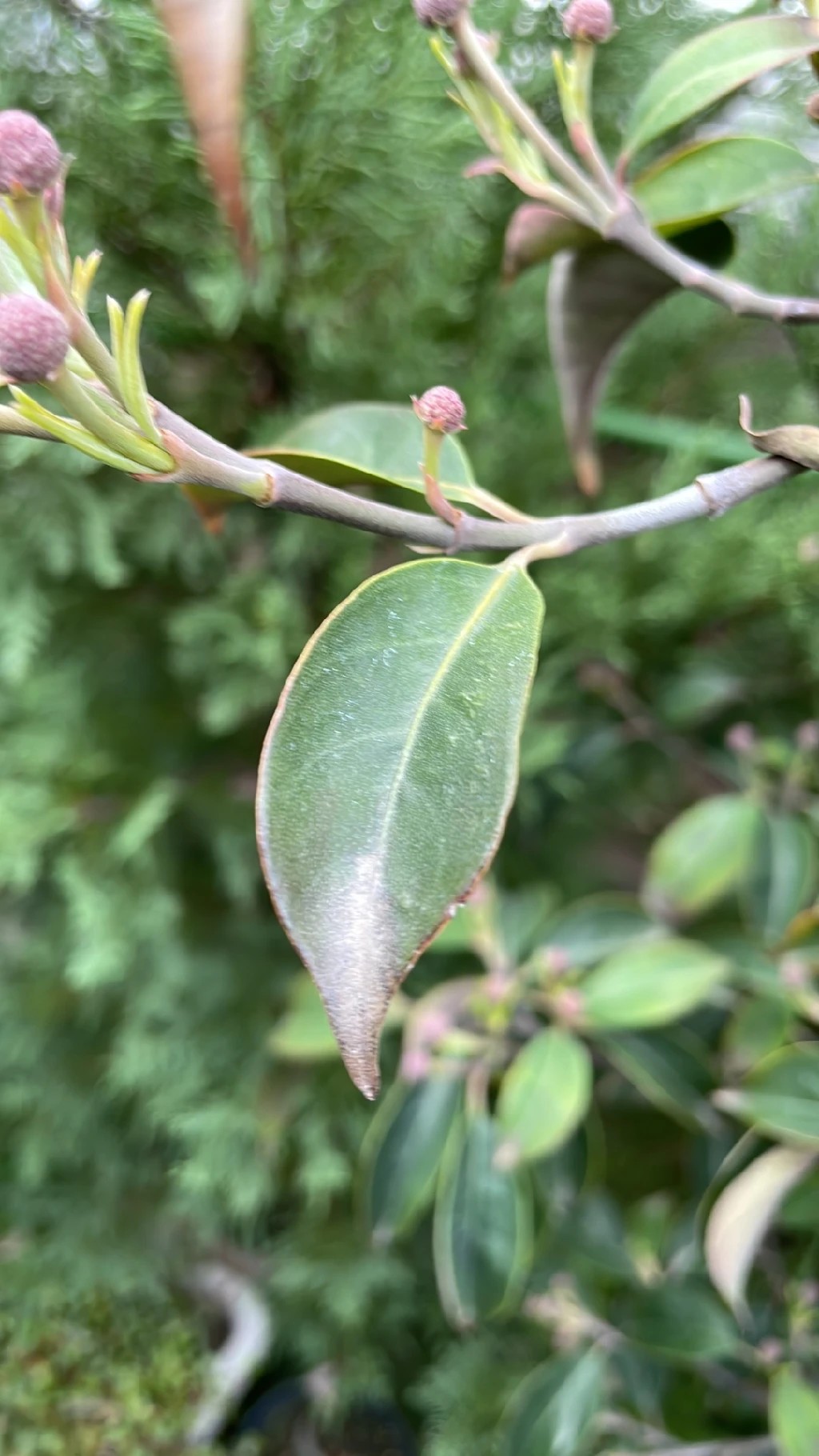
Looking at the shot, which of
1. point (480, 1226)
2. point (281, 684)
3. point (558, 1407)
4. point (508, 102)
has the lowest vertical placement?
point (558, 1407)

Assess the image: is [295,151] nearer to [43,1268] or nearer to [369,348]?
[369,348]

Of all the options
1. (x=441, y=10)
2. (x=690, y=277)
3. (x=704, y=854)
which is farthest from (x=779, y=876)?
(x=441, y=10)

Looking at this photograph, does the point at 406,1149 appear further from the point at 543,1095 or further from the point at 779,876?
the point at 779,876

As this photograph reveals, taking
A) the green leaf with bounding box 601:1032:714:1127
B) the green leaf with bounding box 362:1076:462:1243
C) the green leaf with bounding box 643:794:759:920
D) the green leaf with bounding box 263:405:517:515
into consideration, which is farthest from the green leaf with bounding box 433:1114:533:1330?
the green leaf with bounding box 263:405:517:515

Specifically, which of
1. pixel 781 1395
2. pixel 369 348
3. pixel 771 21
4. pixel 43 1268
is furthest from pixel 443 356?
pixel 43 1268

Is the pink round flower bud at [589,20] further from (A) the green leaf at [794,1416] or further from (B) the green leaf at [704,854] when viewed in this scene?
(A) the green leaf at [794,1416]

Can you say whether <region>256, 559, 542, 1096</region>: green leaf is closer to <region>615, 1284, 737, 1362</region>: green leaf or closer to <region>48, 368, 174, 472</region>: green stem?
<region>48, 368, 174, 472</region>: green stem

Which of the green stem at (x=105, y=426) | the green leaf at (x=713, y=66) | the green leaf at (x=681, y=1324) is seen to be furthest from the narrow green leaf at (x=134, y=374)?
the green leaf at (x=681, y=1324)
